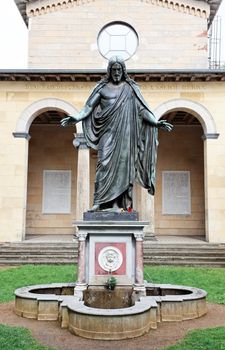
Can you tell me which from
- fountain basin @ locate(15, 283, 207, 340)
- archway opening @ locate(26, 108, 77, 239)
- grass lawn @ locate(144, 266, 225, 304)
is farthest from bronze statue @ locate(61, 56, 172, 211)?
archway opening @ locate(26, 108, 77, 239)

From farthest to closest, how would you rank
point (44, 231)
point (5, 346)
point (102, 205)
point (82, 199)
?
point (44, 231) < point (82, 199) < point (102, 205) < point (5, 346)

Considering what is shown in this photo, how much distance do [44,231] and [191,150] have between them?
8174 mm

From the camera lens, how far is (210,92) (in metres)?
16.2

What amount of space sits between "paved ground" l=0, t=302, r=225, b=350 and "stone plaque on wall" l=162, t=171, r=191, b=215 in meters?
13.1

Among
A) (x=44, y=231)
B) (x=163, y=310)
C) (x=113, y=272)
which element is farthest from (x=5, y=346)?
(x=44, y=231)

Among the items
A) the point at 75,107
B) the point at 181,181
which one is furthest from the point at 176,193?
the point at 75,107

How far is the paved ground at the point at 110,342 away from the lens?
184 inches

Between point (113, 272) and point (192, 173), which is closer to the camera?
point (113, 272)

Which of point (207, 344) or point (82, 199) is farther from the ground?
point (82, 199)

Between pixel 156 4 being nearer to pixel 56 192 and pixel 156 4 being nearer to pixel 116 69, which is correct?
pixel 56 192

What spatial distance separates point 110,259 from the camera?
19.8 feet

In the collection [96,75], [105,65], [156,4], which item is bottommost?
[96,75]

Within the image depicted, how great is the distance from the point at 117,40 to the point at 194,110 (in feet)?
19.9

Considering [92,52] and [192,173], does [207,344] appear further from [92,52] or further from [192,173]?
[92,52]
